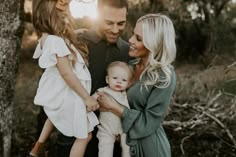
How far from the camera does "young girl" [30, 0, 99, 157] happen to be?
9.55 ft

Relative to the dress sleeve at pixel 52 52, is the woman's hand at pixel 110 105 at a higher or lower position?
lower

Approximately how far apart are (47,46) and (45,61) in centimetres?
9

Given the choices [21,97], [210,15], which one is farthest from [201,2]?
[21,97]

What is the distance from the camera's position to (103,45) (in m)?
3.28

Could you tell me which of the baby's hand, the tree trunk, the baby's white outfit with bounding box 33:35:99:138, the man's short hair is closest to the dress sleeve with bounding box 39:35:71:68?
the baby's white outfit with bounding box 33:35:99:138

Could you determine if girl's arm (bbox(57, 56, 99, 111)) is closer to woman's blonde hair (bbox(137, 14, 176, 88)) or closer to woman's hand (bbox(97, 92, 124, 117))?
woman's hand (bbox(97, 92, 124, 117))

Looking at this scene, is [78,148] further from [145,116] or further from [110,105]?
[145,116]

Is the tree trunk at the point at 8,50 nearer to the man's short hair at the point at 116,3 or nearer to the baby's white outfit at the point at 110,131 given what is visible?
the man's short hair at the point at 116,3

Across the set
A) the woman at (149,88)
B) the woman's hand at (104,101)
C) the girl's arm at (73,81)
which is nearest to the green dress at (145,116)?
the woman at (149,88)

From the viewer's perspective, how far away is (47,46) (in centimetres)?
292

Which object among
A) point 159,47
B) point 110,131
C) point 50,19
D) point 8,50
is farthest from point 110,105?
point 8,50

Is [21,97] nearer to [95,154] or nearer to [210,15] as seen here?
[210,15]

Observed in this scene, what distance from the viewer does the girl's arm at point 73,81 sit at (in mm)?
2902

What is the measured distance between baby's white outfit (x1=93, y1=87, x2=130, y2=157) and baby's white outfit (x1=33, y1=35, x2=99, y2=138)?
0.23 ft
